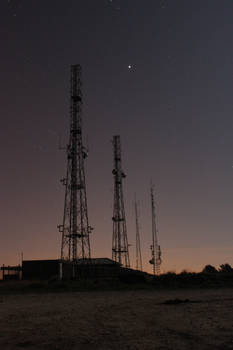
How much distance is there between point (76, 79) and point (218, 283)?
89.6 ft

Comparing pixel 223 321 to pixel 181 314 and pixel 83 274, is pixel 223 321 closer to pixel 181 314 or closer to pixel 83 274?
pixel 181 314

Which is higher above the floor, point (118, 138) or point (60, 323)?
point (118, 138)

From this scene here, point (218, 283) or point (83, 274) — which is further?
point (83, 274)

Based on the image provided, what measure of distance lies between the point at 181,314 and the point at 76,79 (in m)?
37.2

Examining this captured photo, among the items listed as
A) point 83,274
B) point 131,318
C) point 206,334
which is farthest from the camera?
point 83,274

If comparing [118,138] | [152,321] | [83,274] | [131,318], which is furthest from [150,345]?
[118,138]

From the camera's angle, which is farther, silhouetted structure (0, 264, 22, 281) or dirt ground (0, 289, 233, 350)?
silhouetted structure (0, 264, 22, 281)

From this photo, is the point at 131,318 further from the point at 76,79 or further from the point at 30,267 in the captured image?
the point at 30,267

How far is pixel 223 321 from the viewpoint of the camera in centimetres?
1178

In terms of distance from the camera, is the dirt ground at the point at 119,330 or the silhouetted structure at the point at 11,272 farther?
the silhouetted structure at the point at 11,272

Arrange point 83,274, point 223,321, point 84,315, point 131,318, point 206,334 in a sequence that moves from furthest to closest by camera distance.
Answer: point 83,274 → point 84,315 → point 131,318 → point 223,321 → point 206,334

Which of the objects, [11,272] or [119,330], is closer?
[119,330]

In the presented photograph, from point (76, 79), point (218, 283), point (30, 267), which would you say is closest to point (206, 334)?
point (218, 283)

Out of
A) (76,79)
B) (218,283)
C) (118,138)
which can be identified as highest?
(76,79)
